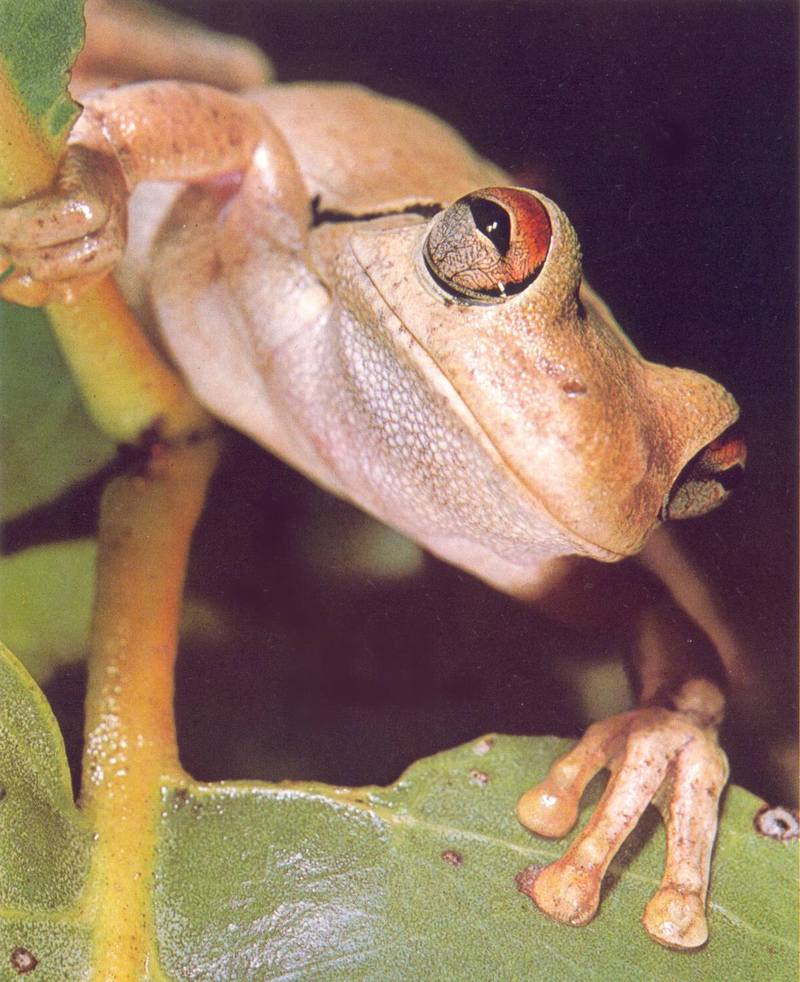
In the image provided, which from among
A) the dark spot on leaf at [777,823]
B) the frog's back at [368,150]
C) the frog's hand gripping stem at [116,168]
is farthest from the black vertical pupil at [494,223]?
the dark spot on leaf at [777,823]

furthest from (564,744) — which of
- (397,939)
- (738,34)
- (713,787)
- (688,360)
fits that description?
(738,34)

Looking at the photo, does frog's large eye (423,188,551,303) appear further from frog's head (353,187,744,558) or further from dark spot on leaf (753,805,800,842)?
dark spot on leaf (753,805,800,842)

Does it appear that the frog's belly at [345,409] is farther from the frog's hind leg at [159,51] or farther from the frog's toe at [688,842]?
the frog's hind leg at [159,51]

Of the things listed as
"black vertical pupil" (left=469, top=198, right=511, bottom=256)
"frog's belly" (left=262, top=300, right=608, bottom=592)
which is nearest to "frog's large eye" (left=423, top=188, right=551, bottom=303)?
"black vertical pupil" (left=469, top=198, right=511, bottom=256)

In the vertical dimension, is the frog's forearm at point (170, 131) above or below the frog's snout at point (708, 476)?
above

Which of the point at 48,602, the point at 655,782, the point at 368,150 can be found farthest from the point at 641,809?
the point at 368,150
